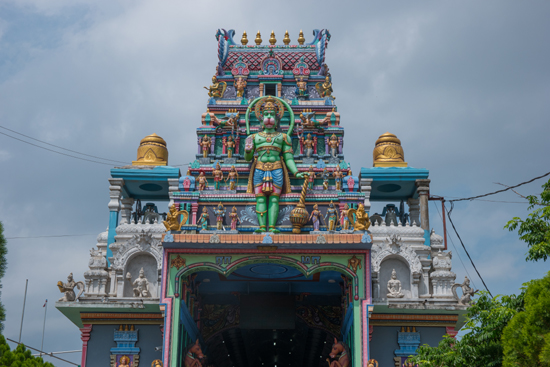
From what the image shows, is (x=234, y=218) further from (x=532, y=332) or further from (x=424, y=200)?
(x=532, y=332)

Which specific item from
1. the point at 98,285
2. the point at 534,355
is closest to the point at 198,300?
the point at 98,285

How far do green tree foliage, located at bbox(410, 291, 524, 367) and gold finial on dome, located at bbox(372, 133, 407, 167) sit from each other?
14.0 metres

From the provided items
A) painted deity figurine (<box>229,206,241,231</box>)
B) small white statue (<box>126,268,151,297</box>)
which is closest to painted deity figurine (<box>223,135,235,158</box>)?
painted deity figurine (<box>229,206,241,231</box>)

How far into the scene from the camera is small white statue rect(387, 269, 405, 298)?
95.8ft

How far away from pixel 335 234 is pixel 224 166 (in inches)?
313

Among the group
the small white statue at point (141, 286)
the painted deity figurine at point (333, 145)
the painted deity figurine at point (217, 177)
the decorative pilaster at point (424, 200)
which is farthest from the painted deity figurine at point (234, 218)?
the decorative pilaster at point (424, 200)

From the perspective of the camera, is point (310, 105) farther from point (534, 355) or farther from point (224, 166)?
point (534, 355)

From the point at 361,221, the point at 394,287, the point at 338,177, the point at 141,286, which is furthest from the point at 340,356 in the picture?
the point at 141,286

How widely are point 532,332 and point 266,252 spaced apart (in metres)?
11.6

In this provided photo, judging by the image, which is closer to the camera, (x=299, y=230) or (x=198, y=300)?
(x=299, y=230)

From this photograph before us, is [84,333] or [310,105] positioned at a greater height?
[310,105]

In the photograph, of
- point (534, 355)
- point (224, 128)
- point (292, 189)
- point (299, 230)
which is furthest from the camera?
point (224, 128)

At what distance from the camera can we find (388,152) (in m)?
35.2

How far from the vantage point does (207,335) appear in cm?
3231
